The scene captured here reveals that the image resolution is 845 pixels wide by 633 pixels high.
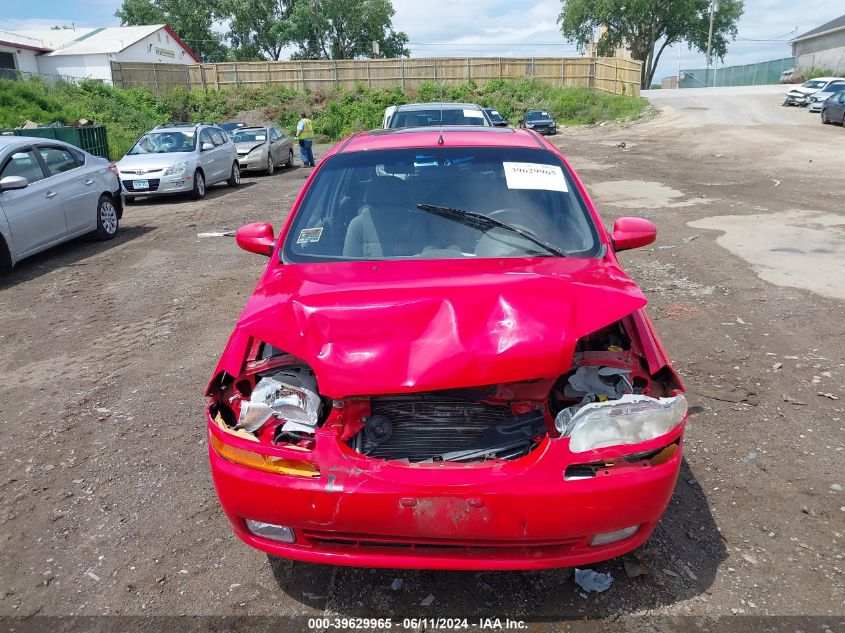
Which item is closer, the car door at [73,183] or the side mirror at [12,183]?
the side mirror at [12,183]

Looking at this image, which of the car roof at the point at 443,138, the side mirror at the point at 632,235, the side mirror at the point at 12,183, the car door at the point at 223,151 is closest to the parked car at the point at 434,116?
the side mirror at the point at 12,183

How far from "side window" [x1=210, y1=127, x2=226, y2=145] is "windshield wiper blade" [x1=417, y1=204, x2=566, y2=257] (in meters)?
14.2

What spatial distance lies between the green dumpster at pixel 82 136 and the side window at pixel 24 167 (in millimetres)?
9601

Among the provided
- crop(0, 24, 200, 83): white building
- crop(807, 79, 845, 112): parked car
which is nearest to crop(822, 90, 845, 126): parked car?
crop(807, 79, 845, 112): parked car

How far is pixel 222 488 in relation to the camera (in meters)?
2.60

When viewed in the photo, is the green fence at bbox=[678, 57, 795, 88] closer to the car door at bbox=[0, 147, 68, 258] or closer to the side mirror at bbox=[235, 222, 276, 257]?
the car door at bbox=[0, 147, 68, 258]

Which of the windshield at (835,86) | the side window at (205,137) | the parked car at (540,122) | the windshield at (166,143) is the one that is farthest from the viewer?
the parked car at (540,122)

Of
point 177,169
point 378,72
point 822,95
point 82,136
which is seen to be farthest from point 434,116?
point 378,72

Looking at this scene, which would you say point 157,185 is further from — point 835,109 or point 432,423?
point 835,109

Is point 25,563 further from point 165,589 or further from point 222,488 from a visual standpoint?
point 222,488

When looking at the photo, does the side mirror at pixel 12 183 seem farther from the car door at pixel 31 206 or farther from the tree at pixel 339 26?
the tree at pixel 339 26

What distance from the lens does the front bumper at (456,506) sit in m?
2.37

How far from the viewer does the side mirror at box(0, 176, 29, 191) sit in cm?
793

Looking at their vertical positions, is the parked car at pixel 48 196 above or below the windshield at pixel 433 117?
below
